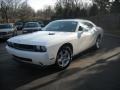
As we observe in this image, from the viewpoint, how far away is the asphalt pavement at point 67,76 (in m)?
5.31

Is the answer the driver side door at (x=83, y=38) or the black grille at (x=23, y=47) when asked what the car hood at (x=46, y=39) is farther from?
the driver side door at (x=83, y=38)

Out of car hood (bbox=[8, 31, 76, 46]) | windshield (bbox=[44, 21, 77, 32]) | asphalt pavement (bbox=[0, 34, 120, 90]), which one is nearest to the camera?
asphalt pavement (bbox=[0, 34, 120, 90])

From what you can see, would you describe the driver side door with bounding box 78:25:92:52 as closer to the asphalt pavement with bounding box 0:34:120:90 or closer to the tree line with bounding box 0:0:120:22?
the asphalt pavement with bounding box 0:34:120:90

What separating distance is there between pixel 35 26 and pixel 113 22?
37.6 ft

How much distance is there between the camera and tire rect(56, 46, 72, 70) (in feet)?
21.8

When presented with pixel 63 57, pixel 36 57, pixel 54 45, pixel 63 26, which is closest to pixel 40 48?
pixel 36 57

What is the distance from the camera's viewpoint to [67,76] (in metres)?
6.07

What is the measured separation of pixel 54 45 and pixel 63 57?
76 centimetres

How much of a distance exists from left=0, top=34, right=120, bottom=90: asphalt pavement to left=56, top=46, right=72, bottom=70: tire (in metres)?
0.17

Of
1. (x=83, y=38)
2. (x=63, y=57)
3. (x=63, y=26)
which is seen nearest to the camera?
(x=63, y=57)

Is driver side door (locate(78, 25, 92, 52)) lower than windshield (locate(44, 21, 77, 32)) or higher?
lower

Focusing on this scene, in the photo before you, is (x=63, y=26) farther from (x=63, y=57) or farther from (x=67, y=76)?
(x=67, y=76)

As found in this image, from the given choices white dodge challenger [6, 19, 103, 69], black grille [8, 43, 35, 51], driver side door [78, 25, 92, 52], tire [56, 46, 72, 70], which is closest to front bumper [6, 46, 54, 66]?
white dodge challenger [6, 19, 103, 69]

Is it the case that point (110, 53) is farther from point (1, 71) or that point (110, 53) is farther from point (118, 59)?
point (1, 71)
